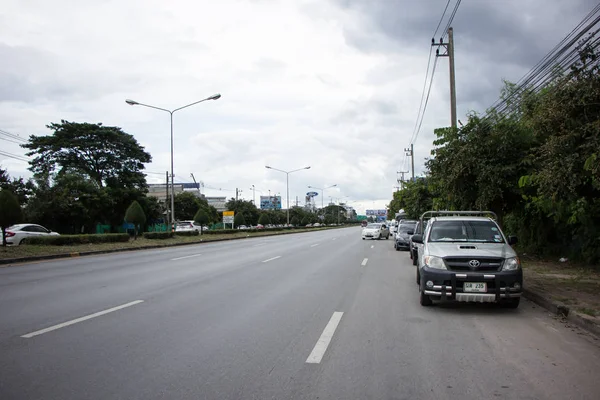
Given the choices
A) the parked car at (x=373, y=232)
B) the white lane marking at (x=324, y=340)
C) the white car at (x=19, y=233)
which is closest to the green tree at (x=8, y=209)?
the white car at (x=19, y=233)

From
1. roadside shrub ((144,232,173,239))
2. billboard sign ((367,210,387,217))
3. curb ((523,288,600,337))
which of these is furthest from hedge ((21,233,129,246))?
billboard sign ((367,210,387,217))

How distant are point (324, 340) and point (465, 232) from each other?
4.72 metres

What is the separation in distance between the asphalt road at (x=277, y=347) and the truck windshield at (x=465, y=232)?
1.33 metres

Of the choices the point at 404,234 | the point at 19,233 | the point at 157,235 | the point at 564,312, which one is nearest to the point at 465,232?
the point at 564,312

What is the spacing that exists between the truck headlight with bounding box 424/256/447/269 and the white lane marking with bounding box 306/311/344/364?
5.82ft

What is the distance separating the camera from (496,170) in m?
14.7

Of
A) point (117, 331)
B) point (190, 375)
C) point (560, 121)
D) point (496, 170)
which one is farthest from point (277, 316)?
point (496, 170)

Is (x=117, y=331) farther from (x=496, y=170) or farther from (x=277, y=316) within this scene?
(x=496, y=170)

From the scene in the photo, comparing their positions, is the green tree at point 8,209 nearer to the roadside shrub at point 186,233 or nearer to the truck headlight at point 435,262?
the roadside shrub at point 186,233

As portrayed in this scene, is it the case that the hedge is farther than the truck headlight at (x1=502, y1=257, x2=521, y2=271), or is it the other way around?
the hedge

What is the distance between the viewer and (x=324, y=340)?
603 cm

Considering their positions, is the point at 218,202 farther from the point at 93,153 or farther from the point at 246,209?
the point at 93,153

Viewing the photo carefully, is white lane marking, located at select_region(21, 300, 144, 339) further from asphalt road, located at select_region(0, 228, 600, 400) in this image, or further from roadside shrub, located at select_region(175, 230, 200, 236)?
roadside shrub, located at select_region(175, 230, 200, 236)

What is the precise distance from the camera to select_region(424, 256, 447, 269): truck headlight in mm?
7957
